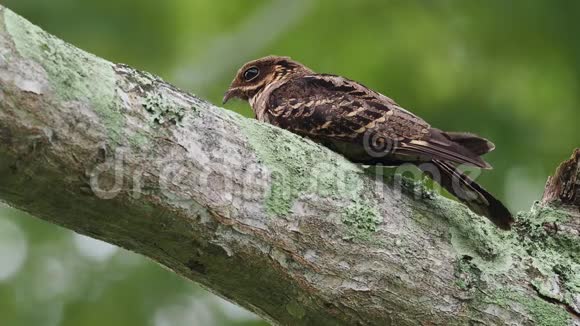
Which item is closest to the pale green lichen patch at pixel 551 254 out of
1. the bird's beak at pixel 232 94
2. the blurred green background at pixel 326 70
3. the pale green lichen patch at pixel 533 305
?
the pale green lichen patch at pixel 533 305

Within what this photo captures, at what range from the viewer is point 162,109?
155 inches

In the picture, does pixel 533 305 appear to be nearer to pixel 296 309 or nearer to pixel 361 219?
pixel 361 219

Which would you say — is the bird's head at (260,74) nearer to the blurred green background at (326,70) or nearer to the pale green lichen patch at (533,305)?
the blurred green background at (326,70)

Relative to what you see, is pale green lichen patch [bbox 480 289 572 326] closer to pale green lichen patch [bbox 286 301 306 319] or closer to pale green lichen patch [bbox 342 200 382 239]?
pale green lichen patch [bbox 342 200 382 239]

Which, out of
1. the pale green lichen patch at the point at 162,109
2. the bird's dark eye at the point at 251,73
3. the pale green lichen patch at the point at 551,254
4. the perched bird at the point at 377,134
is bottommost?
the pale green lichen patch at the point at 551,254

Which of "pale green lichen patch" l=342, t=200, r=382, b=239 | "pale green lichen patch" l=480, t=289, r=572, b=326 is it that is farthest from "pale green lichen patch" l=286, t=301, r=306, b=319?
"pale green lichen patch" l=480, t=289, r=572, b=326

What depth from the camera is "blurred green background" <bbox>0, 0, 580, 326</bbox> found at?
8375 millimetres

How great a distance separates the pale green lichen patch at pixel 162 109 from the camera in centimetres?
391

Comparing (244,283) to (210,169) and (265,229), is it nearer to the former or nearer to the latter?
(265,229)

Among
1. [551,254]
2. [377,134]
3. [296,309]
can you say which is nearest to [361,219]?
[296,309]

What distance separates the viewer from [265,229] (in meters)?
4.13

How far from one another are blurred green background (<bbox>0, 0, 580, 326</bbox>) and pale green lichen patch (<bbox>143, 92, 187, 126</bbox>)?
14.6ft

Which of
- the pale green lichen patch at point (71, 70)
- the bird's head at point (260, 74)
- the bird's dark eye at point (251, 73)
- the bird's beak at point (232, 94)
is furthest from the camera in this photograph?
the bird's beak at point (232, 94)

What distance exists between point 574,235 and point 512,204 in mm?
2832
